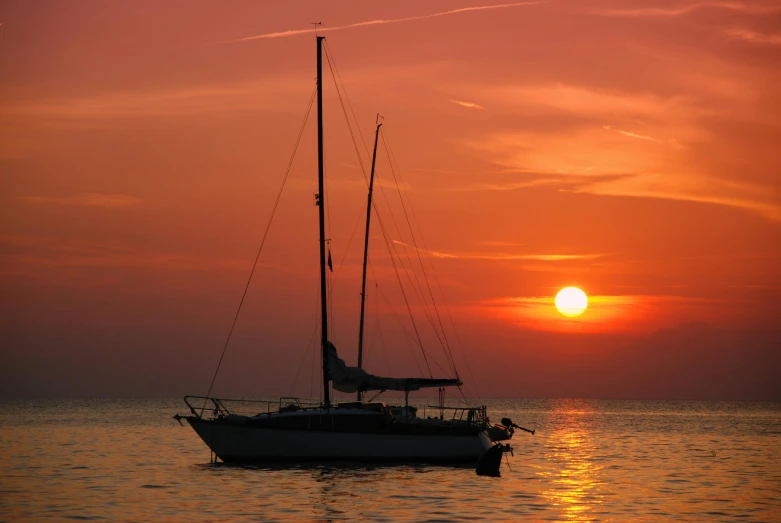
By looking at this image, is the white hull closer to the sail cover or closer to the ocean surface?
the ocean surface

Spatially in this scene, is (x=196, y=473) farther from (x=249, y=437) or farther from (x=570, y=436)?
(x=570, y=436)

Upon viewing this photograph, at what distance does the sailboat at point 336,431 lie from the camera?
170ft

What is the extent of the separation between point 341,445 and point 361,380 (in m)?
3.96

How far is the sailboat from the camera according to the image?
51812 mm

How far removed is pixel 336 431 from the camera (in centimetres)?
5172

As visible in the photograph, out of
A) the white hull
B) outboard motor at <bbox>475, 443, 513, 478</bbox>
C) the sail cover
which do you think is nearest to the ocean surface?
outboard motor at <bbox>475, 443, 513, 478</bbox>

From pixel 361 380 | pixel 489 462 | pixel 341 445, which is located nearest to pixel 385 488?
pixel 341 445

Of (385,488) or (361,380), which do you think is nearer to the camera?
(385,488)

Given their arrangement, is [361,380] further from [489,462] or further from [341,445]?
[489,462]

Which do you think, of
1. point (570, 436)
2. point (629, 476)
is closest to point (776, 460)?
point (629, 476)

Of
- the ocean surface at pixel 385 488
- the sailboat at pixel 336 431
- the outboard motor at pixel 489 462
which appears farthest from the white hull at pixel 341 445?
the outboard motor at pixel 489 462

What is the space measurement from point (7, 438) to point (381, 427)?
50780mm

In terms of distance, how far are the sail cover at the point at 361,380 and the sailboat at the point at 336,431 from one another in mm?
53

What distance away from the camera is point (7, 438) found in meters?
89.6
